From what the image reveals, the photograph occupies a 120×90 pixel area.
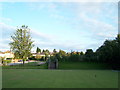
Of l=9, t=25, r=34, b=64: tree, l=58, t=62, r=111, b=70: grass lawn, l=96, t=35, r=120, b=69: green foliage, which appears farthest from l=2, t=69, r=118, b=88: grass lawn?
l=9, t=25, r=34, b=64: tree

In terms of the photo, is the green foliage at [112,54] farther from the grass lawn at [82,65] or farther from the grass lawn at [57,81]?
the grass lawn at [57,81]

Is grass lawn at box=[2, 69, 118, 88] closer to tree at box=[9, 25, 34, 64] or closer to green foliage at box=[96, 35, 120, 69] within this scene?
green foliage at box=[96, 35, 120, 69]

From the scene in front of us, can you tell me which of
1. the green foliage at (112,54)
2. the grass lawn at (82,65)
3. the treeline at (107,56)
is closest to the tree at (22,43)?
the treeline at (107,56)

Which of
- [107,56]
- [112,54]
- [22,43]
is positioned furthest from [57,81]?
[22,43]

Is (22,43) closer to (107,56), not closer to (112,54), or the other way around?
(107,56)

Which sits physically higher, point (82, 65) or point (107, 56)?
point (107, 56)

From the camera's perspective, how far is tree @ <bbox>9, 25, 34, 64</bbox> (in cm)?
1769

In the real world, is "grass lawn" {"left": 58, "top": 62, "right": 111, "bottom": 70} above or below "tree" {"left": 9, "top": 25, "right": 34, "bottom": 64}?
below

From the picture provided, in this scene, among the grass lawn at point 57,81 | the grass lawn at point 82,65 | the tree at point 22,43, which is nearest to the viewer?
the grass lawn at point 57,81

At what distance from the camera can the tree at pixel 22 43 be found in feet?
58.0

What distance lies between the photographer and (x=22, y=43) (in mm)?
17891

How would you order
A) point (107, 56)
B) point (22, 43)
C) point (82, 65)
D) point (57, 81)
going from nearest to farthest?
point (57, 81)
point (107, 56)
point (82, 65)
point (22, 43)

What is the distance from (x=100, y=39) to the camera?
1655cm

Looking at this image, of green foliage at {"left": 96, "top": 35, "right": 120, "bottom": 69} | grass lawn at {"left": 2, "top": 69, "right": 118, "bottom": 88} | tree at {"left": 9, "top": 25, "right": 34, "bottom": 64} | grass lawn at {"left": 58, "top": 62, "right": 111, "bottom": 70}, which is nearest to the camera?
grass lawn at {"left": 2, "top": 69, "right": 118, "bottom": 88}
